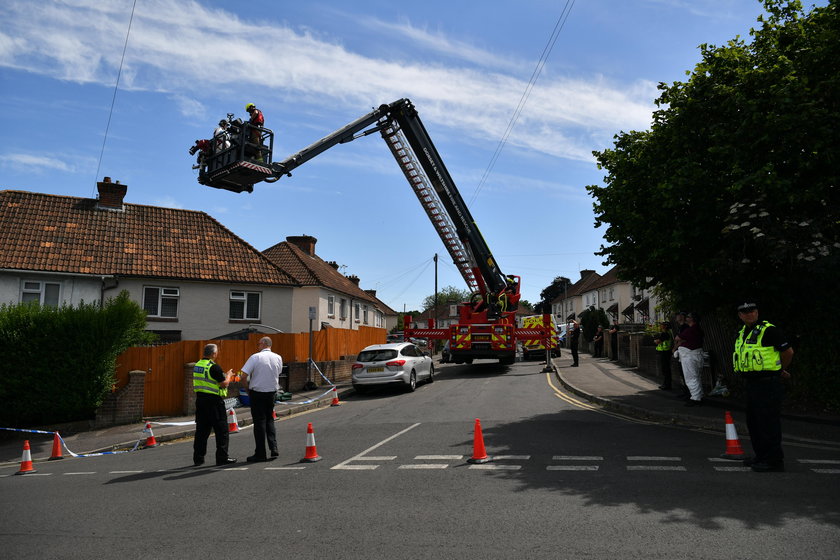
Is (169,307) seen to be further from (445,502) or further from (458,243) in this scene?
(445,502)

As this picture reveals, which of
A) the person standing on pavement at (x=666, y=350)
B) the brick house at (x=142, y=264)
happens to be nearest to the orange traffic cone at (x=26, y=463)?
the person standing on pavement at (x=666, y=350)

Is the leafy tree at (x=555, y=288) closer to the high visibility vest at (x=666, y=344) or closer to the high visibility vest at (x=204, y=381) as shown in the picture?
the high visibility vest at (x=666, y=344)

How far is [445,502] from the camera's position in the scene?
5574mm

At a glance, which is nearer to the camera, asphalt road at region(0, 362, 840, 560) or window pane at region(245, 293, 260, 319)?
asphalt road at region(0, 362, 840, 560)

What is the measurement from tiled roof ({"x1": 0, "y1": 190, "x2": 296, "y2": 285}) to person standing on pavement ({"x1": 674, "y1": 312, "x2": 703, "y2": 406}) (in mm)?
17351

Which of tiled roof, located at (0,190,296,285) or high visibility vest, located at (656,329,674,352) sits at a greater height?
tiled roof, located at (0,190,296,285)

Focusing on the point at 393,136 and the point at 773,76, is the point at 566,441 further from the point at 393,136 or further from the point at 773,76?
the point at 393,136

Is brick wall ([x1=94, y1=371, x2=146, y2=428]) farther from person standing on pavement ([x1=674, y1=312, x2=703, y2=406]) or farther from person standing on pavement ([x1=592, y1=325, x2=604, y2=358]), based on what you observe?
person standing on pavement ([x1=592, y1=325, x2=604, y2=358])

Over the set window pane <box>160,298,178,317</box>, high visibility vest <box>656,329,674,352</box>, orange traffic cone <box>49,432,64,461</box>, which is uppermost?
window pane <box>160,298,178,317</box>

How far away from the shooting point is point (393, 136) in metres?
19.5

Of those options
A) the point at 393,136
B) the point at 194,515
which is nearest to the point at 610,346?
the point at 393,136

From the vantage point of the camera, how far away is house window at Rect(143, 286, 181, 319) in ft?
73.6

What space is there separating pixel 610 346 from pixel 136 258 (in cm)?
2050

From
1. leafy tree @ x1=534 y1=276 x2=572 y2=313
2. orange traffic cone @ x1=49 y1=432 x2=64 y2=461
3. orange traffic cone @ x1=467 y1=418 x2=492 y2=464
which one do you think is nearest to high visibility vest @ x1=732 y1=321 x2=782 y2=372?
orange traffic cone @ x1=467 y1=418 x2=492 y2=464
